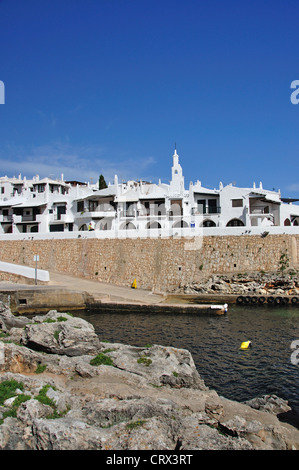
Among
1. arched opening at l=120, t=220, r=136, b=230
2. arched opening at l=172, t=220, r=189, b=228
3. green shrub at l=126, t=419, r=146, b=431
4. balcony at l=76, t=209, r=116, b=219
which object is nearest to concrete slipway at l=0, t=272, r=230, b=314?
arched opening at l=172, t=220, r=189, b=228

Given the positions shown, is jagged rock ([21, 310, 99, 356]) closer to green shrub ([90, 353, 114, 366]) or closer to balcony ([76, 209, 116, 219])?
green shrub ([90, 353, 114, 366])

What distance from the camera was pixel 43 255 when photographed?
41.8 m

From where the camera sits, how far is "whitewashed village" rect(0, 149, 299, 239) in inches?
1609

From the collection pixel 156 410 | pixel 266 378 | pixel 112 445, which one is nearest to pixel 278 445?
pixel 156 410

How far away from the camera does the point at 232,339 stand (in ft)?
67.4

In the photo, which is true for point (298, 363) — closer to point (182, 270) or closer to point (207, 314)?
point (207, 314)

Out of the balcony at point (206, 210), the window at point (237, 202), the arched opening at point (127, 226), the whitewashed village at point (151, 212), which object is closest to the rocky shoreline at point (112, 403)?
the whitewashed village at point (151, 212)

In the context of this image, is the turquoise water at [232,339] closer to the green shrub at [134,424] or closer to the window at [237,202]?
the green shrub at [134,424]

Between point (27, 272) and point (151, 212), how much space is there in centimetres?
1765

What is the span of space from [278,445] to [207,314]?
1864cm

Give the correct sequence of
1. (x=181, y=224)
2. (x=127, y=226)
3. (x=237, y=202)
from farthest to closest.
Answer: (x=127, y=226), (x=181, y=224), (x=237, y=202)

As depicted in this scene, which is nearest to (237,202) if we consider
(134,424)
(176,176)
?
(176,176)

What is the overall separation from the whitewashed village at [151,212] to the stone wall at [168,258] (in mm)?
1079

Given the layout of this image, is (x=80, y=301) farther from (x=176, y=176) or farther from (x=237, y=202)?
(x=176, y=176)
